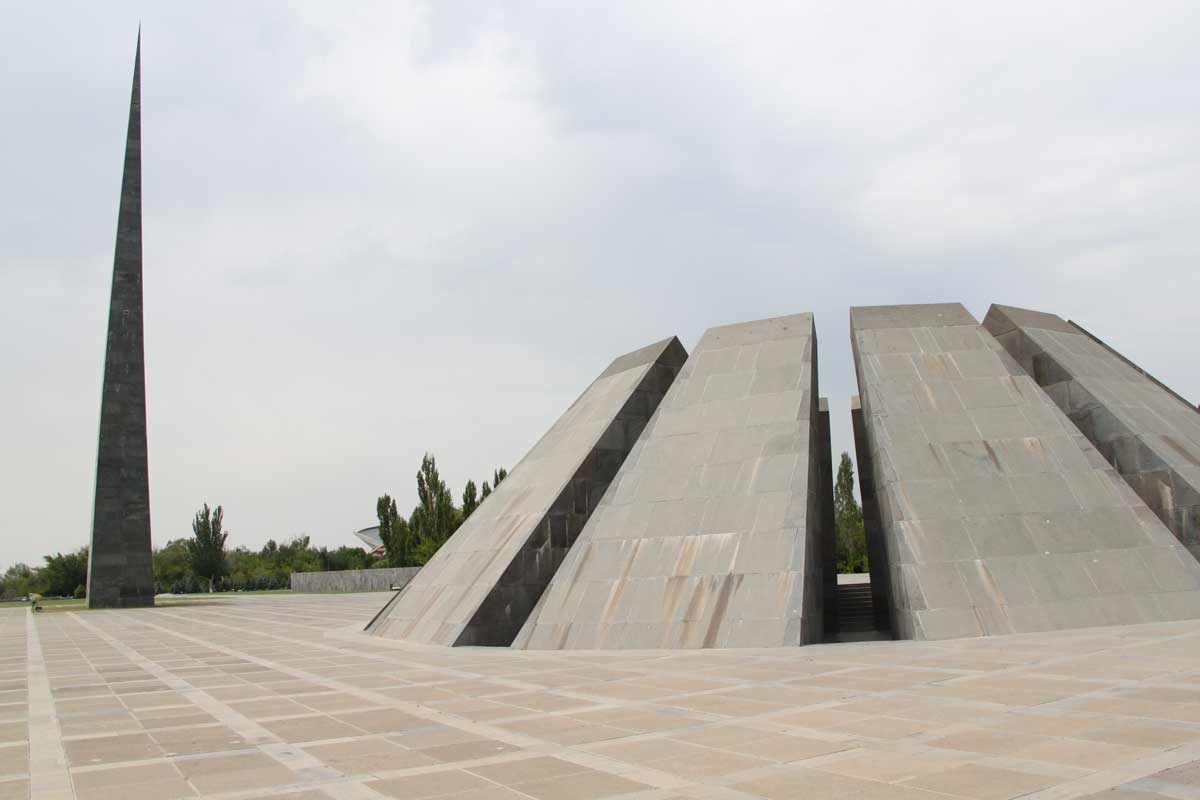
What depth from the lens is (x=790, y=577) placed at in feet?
40.6

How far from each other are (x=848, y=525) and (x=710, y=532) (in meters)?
40.5

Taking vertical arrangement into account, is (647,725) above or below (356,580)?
above

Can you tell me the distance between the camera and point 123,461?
1481 inches

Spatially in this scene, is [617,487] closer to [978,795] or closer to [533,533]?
[533,533]

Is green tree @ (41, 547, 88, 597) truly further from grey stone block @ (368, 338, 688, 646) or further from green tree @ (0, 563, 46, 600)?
grey stone block @ (368, 338, 688, 646)

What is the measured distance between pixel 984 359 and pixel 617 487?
756 centimetres

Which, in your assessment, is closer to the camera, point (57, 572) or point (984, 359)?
point (984, 359)

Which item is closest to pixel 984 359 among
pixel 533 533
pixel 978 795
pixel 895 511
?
pixel 895 511

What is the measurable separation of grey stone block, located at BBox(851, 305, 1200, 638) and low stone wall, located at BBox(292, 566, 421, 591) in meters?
41.4

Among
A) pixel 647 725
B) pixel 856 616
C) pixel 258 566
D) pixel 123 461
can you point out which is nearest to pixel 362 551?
pixel 258 566

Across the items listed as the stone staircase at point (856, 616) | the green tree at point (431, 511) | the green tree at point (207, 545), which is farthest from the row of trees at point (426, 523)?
the stone staircase at point (856, 616)

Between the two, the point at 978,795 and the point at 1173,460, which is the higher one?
the point at 1173,460

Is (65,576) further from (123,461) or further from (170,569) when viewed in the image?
(123,461)

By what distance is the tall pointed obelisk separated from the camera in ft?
121
